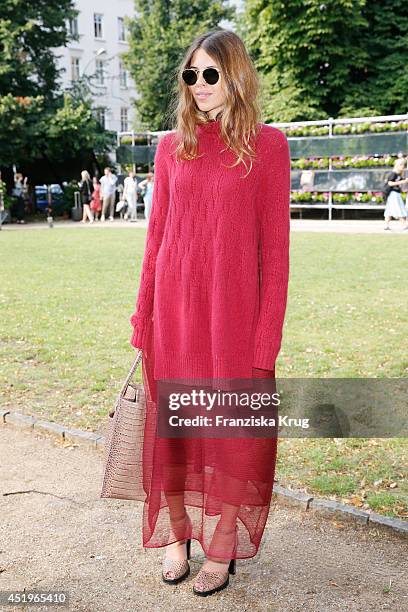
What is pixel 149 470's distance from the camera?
3104 mm

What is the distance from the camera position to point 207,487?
3051 mm

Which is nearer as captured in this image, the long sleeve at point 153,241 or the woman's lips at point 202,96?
the woman's lips at point 202,96

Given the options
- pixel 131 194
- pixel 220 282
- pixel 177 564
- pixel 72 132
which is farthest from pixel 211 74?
pixel 72 132

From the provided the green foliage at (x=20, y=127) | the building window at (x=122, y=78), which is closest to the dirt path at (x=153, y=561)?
the green foliage at (x=20, y=127)

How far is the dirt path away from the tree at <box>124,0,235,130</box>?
154ft

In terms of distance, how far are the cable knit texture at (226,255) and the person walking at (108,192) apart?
25.2 metres

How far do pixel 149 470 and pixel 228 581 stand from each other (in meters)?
0.63

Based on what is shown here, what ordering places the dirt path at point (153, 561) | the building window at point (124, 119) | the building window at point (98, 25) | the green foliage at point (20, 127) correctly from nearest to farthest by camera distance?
1. the dirt path at point (153, 561)
2. the green foliage at point (20, 127)
3. the building window at point (98, 25)
4. the building window at point (124, 119)

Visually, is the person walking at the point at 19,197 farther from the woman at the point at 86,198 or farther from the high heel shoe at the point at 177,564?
the high heel shoe at the point at 177,564

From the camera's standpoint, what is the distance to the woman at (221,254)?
2756 mm

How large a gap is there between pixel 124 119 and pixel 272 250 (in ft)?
205

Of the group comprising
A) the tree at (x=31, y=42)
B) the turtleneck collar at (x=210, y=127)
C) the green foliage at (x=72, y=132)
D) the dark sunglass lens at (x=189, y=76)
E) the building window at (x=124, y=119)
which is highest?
the tree at (x=31, y=42)

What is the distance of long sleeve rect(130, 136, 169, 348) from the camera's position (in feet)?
9.69

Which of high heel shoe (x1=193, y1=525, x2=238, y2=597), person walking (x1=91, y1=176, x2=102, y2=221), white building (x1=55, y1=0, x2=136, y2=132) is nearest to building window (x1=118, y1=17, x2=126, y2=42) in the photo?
white building (x1=55, y1=0, x2=136, y2=132)
